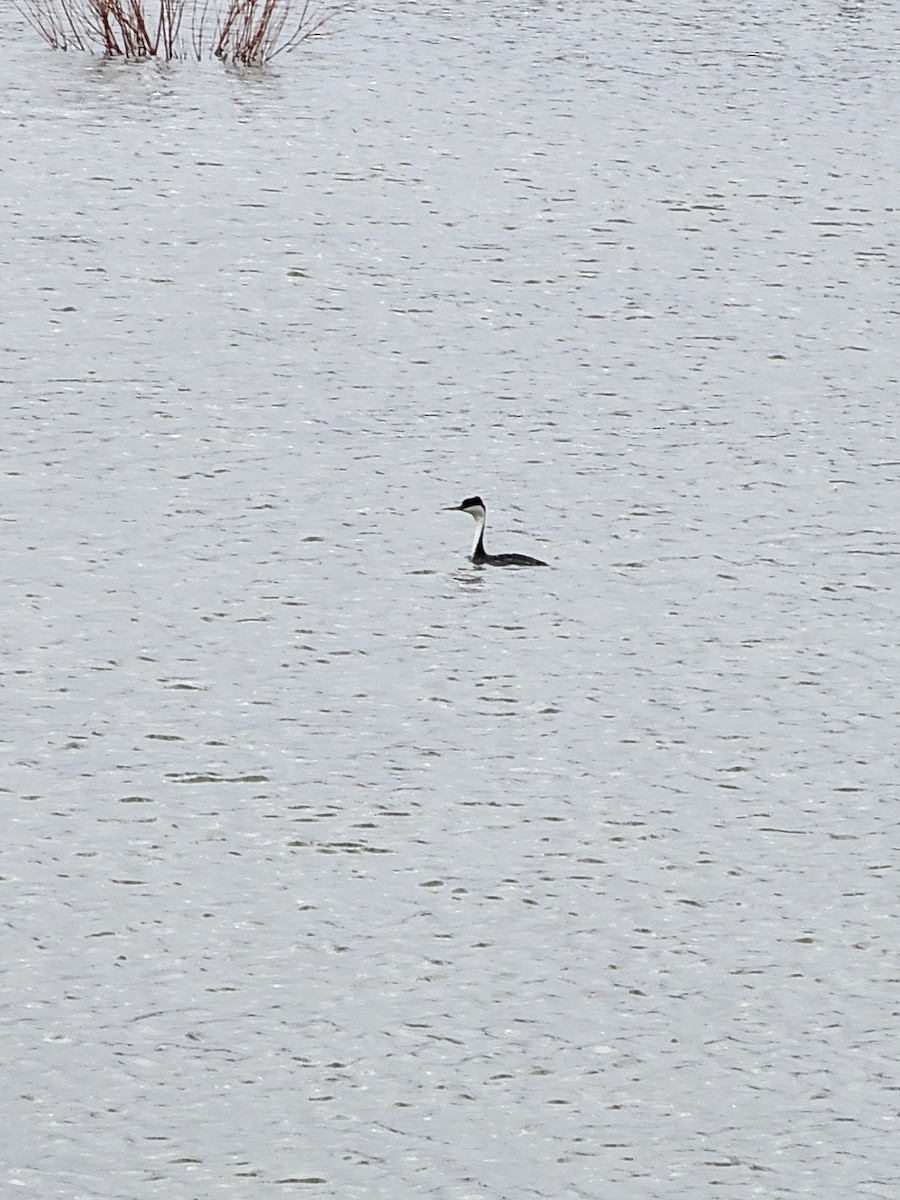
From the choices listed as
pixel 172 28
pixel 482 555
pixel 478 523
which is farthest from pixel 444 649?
pixel 172 28

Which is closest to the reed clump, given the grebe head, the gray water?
the gray water

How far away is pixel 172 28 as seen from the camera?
25266mm

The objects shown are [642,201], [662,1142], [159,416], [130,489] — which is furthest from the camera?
[642,201]

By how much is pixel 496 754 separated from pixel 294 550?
116 inches

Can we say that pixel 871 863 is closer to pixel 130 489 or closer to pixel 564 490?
pixel 564 490

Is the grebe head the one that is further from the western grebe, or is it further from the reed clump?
the reed clump

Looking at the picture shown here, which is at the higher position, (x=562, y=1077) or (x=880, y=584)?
(x=880, y=584)

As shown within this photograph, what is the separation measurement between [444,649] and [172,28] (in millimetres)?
14256

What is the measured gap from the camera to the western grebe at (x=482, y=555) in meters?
14.1

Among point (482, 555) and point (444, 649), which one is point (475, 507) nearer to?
point (482, 555)

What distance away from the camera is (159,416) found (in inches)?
637

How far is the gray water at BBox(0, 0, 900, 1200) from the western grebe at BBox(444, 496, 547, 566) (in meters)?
0.10

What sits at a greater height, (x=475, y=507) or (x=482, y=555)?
(x=475, y=507)

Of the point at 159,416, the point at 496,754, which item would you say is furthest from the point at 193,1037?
the point at 159,416
